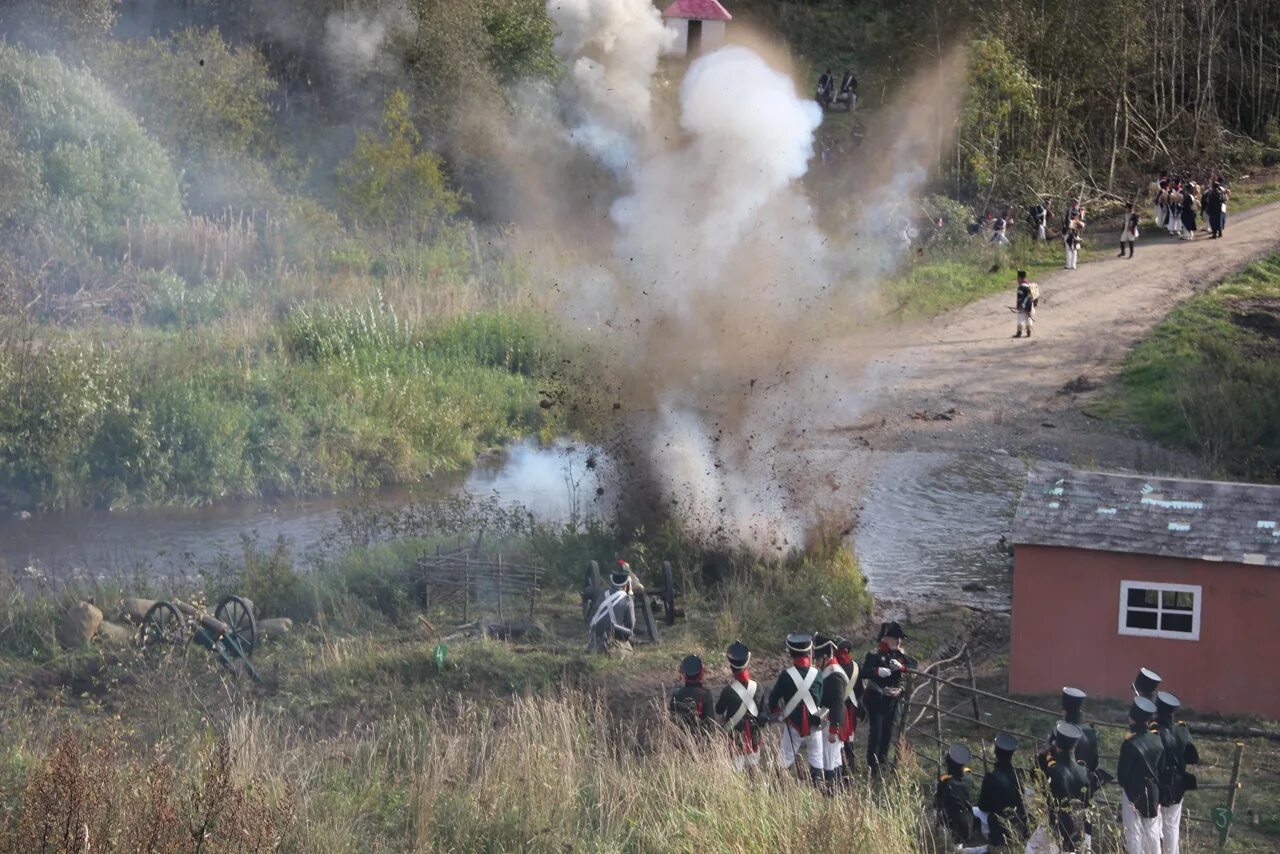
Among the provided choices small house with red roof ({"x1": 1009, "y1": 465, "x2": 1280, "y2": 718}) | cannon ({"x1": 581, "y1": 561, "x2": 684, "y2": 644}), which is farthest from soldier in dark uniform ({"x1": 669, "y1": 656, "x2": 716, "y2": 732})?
small house with red roof ({"x1": 1009, "y1": 465, "x2": 1280, "y2": 718})

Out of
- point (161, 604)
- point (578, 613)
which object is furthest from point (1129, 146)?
point (161, 604)

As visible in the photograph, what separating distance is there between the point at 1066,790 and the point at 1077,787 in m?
0.20

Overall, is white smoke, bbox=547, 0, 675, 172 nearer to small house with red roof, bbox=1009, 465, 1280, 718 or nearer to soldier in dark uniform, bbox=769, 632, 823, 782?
small house with red roof, bbox=1009, 465, 1280, 718

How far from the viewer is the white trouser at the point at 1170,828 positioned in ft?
33.2

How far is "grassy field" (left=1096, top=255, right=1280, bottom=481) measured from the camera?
73.3 feet

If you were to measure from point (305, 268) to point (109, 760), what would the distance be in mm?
23013

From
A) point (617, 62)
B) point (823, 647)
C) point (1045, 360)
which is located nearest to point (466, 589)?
point (823, 647)

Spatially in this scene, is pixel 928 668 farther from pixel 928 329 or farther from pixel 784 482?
pixel 928 329

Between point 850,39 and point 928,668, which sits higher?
point 850,39

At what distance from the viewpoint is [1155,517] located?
14031mm

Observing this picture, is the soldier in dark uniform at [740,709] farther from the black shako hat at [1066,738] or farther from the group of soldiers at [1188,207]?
the group of soldiers at [1188,207]

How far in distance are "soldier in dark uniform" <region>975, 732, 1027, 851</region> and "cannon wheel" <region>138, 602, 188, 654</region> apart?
26.5 feet

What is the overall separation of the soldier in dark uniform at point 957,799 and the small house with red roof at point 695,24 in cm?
1464

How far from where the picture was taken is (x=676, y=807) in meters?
9.34
